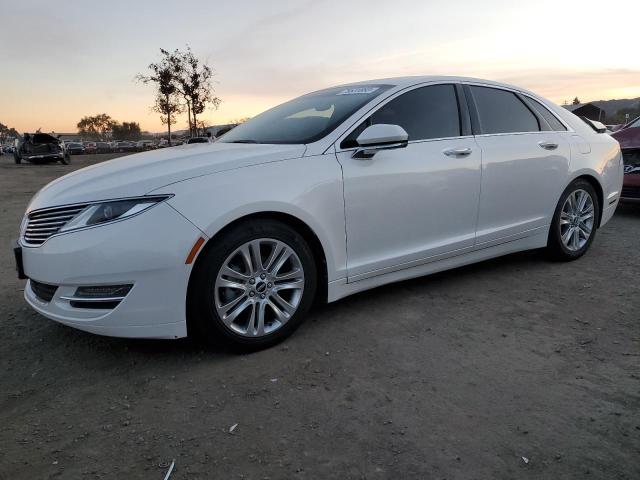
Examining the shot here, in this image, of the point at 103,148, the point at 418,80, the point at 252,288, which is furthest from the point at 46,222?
the point at 103,148

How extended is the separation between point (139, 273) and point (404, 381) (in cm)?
144

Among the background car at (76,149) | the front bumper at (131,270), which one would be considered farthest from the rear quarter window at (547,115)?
the background car at (76,149)

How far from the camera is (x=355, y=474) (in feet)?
6.08

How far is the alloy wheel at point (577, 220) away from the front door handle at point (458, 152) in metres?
1.37

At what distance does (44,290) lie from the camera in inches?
108

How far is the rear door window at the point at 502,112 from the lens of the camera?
154 inches

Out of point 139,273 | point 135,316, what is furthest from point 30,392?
point 139,273

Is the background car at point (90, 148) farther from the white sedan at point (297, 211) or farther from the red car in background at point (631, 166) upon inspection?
the white sedan at point (297, 211)

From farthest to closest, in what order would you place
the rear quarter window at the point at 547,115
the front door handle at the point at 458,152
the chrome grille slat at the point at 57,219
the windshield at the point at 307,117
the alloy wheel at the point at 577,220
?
the alloy wheel at the point at 577,220, the rear quarter window at the point at 547,115, the front door handle at the point at 458,152, the windshield at the point at 307,117, the chrome grille slat at the point at 57,219

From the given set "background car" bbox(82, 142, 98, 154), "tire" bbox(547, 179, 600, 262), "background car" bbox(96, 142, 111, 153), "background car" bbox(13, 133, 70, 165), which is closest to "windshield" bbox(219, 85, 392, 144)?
"tire" bbox(547, 179, 600, 262)

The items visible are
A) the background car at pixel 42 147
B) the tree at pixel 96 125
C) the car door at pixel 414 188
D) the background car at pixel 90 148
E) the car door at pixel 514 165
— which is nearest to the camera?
the car door at pixel 414 188

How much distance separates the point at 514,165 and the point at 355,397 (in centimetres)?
247

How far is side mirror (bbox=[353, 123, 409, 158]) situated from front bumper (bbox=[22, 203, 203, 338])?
3.82ft

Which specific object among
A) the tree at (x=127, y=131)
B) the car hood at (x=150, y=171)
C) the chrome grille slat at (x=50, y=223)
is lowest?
the chrome grille slat at (x=50, y=223)
